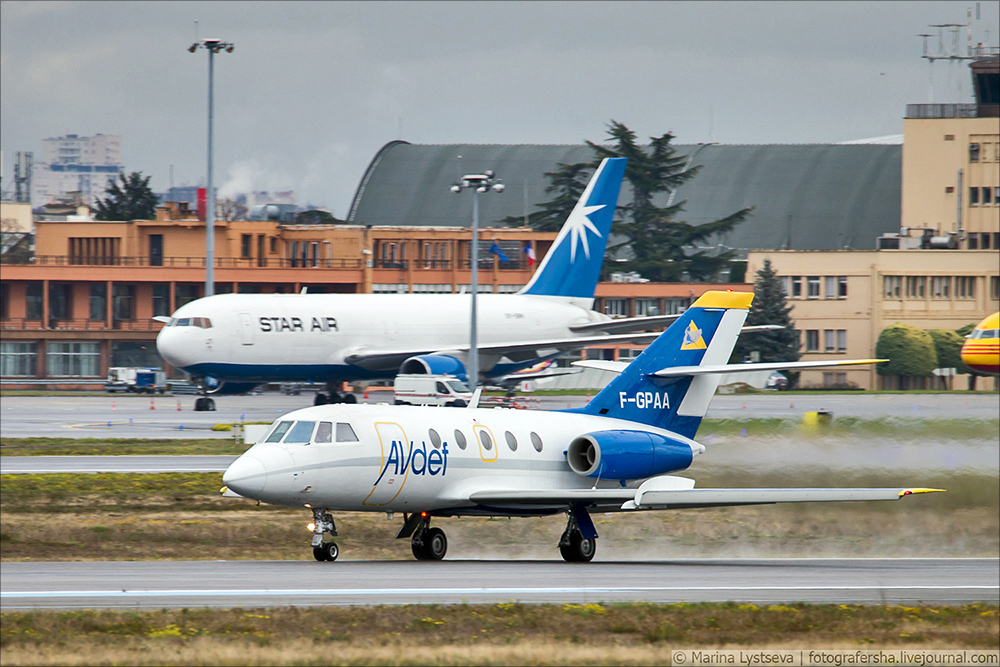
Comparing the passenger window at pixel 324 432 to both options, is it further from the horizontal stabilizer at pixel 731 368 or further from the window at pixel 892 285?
the window at pixel 892 285

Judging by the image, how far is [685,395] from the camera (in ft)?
91.0

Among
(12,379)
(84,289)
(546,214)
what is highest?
(546,214)

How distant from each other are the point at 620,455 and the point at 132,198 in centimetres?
12432

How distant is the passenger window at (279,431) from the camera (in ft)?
72.0

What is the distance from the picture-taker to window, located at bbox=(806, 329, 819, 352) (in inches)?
3760

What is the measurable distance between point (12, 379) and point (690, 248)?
63652mm

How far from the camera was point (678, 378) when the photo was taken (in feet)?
90.2

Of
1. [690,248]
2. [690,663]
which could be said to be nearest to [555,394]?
[690,248]

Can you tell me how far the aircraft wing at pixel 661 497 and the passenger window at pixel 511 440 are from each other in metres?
1.11

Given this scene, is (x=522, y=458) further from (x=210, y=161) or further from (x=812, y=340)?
(x=812, y=340)

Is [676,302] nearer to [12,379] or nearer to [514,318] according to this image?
[514,318]

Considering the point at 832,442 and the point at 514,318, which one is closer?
the point at 832,442

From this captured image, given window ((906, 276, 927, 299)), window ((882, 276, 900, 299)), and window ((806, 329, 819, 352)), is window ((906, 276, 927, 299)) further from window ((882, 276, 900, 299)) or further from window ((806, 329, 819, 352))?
window ((806, 329, 819, 352))

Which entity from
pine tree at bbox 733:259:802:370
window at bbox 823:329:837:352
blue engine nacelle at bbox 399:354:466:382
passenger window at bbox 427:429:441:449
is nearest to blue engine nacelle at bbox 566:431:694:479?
passenger window at bbox 427:429:441:449
